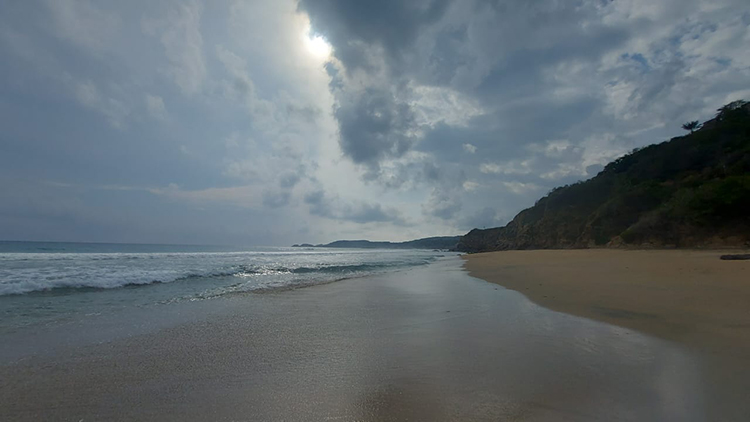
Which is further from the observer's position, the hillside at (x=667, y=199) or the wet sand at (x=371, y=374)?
the hillside at (x=667, y=199)

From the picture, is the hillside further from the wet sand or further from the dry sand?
the wet sand

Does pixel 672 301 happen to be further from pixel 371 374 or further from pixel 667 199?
pixel 667 199

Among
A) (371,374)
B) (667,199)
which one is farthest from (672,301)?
(667,199)

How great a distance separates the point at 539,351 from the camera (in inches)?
165

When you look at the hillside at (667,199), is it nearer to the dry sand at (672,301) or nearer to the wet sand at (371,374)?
the dry sand at (672,301)

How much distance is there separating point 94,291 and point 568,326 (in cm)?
1275

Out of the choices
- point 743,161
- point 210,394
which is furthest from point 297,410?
point 743,161

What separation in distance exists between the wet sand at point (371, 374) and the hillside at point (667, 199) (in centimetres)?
2507

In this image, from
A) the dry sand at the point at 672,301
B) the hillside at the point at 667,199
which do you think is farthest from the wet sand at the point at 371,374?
the hillside at the point at 667,199

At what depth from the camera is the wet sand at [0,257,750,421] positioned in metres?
2.73

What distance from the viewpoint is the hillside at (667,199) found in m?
21.8

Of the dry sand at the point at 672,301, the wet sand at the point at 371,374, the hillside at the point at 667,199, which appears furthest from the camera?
the hillside at the point at 667,199

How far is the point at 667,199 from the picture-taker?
30266 millimetres

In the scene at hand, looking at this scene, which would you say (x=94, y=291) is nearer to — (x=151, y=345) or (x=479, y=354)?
(x=151, y=345)
